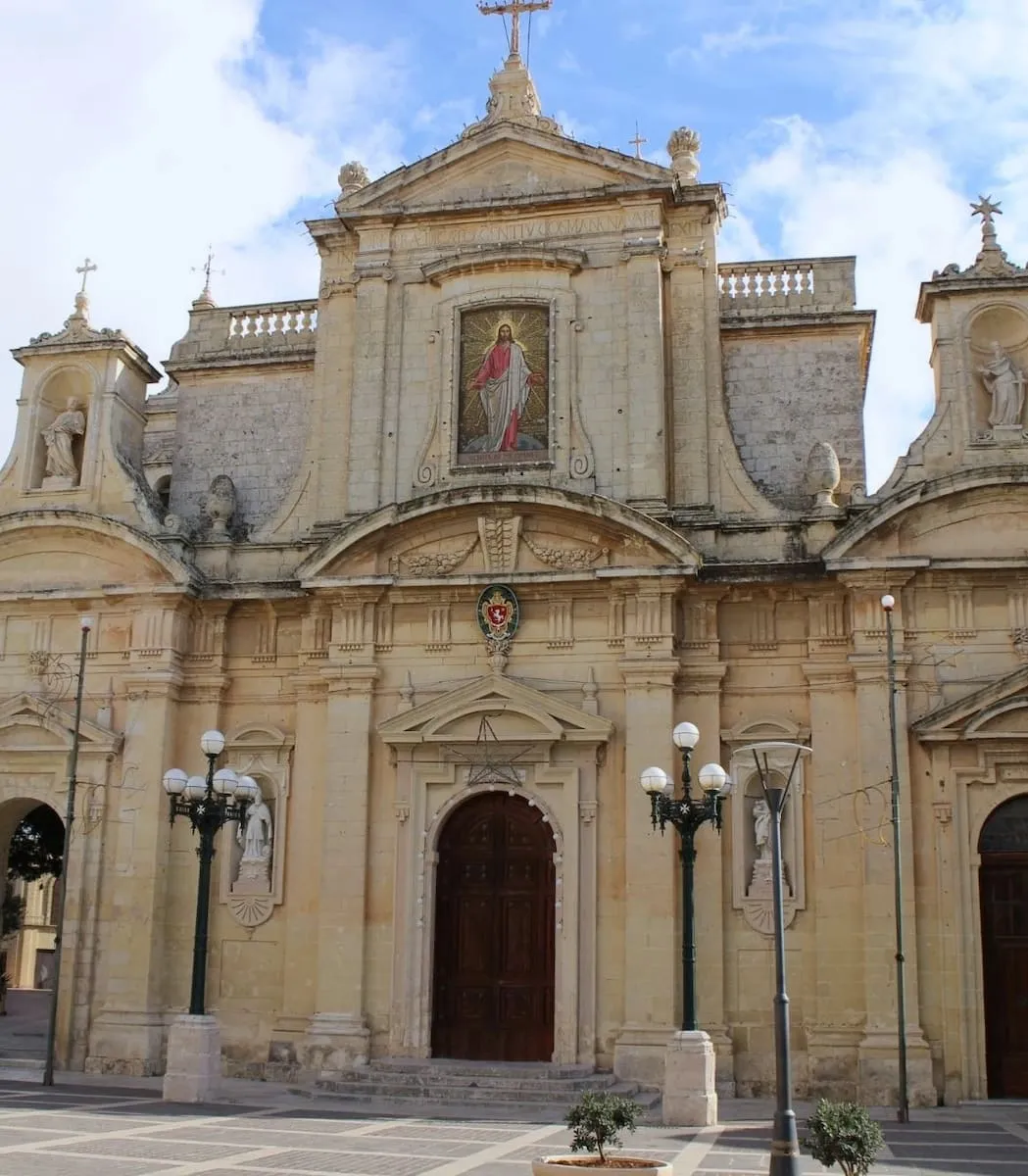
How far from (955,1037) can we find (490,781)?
741 cm

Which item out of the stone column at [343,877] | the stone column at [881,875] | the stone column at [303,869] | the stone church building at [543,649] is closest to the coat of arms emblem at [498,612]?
the stone church building at [543,649]

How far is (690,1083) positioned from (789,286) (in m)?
13.7

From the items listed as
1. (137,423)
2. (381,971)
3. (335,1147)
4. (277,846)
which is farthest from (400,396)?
(335,1147)

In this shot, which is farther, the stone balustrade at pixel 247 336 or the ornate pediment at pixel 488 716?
the stone balustrade at pixel 247 336

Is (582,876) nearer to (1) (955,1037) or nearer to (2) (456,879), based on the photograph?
(2) (456,879)

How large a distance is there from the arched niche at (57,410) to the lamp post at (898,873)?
13.6 metres

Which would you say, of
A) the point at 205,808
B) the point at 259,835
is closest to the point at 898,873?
the point at 205,808

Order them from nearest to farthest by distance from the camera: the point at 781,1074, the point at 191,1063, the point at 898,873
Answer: the point at 781,1074
the point at 191,1063
the point at 898,873

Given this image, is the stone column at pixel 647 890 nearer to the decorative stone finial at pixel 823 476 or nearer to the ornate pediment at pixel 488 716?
the ornate pediment at pixel 488 716

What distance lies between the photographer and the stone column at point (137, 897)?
22375mm

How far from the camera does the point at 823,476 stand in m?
22.9

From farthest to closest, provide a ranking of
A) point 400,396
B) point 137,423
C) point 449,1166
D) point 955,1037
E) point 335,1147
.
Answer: point 137,423, point 400,396, point 955,1037, point 335,1147, point 449,1166

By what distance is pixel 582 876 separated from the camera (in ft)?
71.6

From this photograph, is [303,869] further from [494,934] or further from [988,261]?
[988,261]
